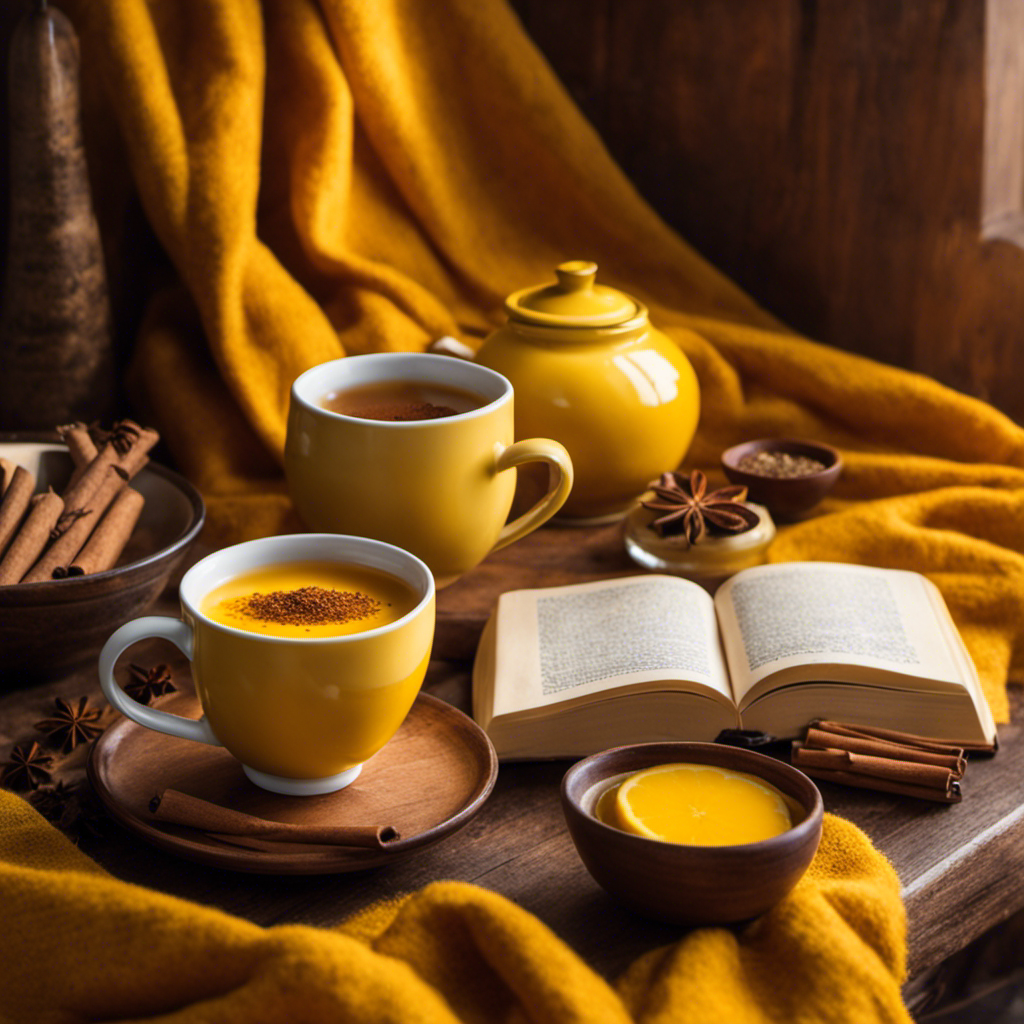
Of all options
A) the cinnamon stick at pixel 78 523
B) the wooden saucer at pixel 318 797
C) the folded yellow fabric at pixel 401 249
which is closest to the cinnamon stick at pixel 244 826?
the wooden saucer at pixel 318 797

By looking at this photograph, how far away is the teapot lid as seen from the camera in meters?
1.15

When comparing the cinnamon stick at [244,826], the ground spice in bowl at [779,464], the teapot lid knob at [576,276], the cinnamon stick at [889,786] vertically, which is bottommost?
the cinnamon stick at [889,786]

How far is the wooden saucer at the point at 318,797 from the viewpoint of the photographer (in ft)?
2.33

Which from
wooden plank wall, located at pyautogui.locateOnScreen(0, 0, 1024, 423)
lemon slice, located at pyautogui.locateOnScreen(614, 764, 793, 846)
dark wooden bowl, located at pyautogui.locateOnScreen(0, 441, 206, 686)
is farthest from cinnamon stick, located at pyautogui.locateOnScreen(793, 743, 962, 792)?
wooden plank wall, located at pyautogui.locateOnScreen(0, 0, 1024, 423)

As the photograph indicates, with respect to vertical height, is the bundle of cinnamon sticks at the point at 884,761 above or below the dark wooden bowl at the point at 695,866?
below

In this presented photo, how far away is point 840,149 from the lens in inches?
58.8

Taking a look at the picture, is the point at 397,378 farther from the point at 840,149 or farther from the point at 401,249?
the point at 840,149

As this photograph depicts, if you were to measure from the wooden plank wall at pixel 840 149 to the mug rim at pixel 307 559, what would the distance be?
37.4 inches

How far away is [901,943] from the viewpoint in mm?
686

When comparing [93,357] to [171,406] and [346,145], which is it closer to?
[171,406]

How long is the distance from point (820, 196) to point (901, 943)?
1069 millimetres

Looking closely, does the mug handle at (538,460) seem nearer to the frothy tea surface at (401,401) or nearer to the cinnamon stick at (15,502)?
the frothy tea surface at (401,401)

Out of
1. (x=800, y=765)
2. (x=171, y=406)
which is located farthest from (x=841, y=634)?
(x=171, y=406)

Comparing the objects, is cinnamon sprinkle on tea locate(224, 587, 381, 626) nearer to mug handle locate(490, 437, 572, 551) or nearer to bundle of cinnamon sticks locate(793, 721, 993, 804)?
mug handle locate(490, 437, 572, 551)
